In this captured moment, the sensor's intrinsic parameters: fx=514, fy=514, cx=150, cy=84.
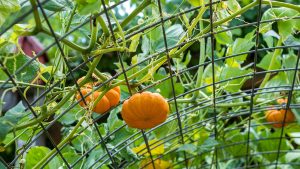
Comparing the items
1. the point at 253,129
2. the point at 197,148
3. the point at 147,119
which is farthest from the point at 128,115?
the point at 253,129

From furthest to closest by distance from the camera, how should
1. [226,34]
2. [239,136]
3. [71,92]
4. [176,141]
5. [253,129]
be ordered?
[253,129] → [239,136] → [176,141] → [226,34] → [71,92]

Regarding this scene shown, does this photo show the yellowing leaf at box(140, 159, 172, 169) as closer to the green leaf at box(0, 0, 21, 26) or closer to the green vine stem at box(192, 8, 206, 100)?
the green vine stem at box(192, 8, 206, 100)

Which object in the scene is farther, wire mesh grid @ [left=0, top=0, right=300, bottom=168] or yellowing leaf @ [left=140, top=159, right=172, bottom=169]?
yellowing leaf @ [left=140, top=159, right=172, bottom=169]

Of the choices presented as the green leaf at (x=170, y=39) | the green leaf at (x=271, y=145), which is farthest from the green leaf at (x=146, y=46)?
the green leaf at (x=271, y=145)

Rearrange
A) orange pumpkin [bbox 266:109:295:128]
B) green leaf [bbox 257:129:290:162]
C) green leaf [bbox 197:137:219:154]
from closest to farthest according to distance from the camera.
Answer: green leaf [bbox 197:137:219:154], orange pumpkin [bbox 266:109:295:128], green leaf [bbox 257:129:290:162]

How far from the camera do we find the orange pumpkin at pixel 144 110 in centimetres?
60

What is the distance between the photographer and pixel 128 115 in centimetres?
61

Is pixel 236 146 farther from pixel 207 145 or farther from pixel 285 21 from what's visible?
pixel 285 21

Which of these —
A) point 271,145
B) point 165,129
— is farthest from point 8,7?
point 271,145

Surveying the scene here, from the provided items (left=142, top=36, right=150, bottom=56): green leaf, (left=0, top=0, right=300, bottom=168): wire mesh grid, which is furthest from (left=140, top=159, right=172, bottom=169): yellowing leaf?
(left=142, top=36, right=150, bottom=56): green leaf

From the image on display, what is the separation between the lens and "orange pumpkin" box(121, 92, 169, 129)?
0.60 m

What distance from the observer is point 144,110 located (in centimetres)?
59

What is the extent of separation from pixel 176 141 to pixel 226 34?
27 centimetres

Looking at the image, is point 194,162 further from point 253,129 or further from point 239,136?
point 253,129
